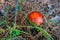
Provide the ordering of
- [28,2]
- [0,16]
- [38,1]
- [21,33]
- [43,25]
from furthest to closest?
1. [38,1]
2. [28,2]
3. [0,16]
4. [43,25]
5. [21,33]

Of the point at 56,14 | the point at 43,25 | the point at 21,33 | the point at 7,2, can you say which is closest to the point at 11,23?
the point at 21,33

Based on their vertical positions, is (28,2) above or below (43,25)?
above

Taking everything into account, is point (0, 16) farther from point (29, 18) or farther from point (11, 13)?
point (29, 18)

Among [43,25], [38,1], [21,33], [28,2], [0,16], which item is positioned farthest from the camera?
[38,1]

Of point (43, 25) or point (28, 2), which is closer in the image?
point (43, 25)

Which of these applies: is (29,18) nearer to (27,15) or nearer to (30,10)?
(27,15)

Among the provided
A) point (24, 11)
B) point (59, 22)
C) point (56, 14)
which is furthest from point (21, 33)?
point (56, 14)
